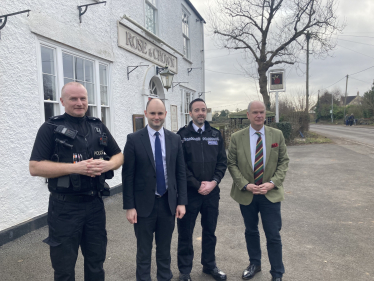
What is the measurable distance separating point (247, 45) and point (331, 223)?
16437 mm

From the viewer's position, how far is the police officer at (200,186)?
2963 mm

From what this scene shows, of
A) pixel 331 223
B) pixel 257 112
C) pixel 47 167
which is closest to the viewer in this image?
pixel 47 167

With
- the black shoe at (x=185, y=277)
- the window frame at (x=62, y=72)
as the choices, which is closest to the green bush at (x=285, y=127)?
the window frame at (x=62, y=72)

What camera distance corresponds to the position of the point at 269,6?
17.6 meters

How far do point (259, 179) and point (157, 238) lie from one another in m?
1.25

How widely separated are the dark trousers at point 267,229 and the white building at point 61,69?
3.22 meters

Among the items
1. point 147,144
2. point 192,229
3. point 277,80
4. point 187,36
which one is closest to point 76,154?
point 147,144

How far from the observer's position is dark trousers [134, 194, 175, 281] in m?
2.60

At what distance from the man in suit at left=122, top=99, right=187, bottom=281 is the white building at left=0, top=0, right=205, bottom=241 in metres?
2.34

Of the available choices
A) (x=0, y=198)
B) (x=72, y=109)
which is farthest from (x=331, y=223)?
(x=0, y=198)

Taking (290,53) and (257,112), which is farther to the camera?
(290,53)

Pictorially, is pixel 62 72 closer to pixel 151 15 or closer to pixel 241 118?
pixel 151 15

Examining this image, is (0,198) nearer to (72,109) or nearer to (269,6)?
(72,109)

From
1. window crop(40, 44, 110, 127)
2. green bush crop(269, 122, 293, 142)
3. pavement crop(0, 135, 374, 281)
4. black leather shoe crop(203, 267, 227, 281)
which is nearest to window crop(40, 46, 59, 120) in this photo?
window crop(40, 44, 110, 127)
